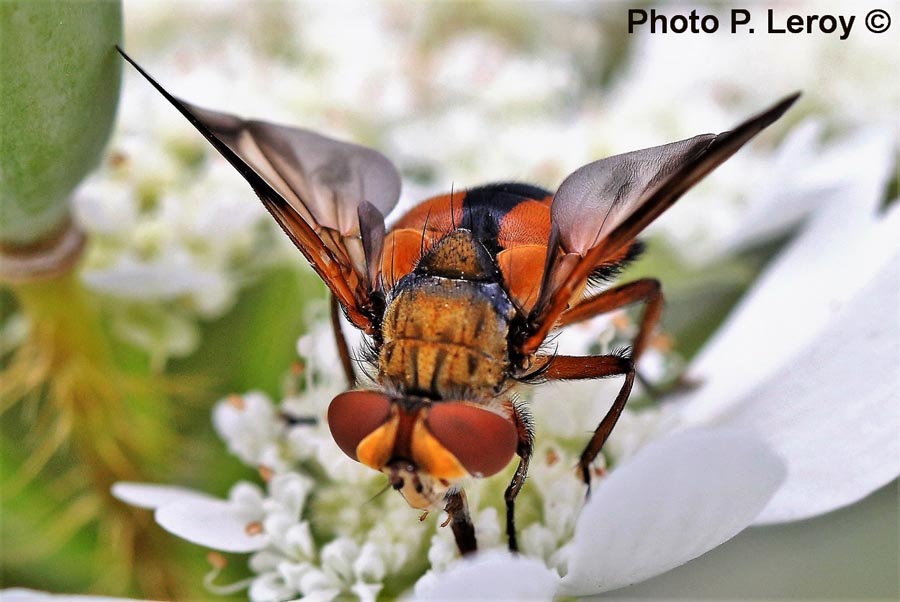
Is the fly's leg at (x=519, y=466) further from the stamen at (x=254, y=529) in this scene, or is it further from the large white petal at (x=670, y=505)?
the stamen at (x=254, y=529)

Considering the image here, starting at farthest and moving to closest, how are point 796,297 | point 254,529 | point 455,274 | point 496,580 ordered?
1. point 796,297
2. point 254,529
3. point 455,274
4. point 496,580

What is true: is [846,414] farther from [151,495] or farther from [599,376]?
[151,495]

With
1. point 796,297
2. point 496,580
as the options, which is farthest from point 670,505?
point 796,297

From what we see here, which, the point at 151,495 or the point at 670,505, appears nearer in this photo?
the point at 670,505

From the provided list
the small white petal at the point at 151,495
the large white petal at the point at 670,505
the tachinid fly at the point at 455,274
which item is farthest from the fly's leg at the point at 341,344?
the large white petal at the point at 670,505

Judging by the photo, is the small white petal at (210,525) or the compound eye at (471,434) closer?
the compound eye at (471,434)

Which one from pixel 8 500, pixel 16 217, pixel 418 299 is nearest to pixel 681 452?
pixel 418 299

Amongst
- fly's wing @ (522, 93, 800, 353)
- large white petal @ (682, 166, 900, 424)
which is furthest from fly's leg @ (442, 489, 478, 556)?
large white petal @ (682, 166, 900, 424)
